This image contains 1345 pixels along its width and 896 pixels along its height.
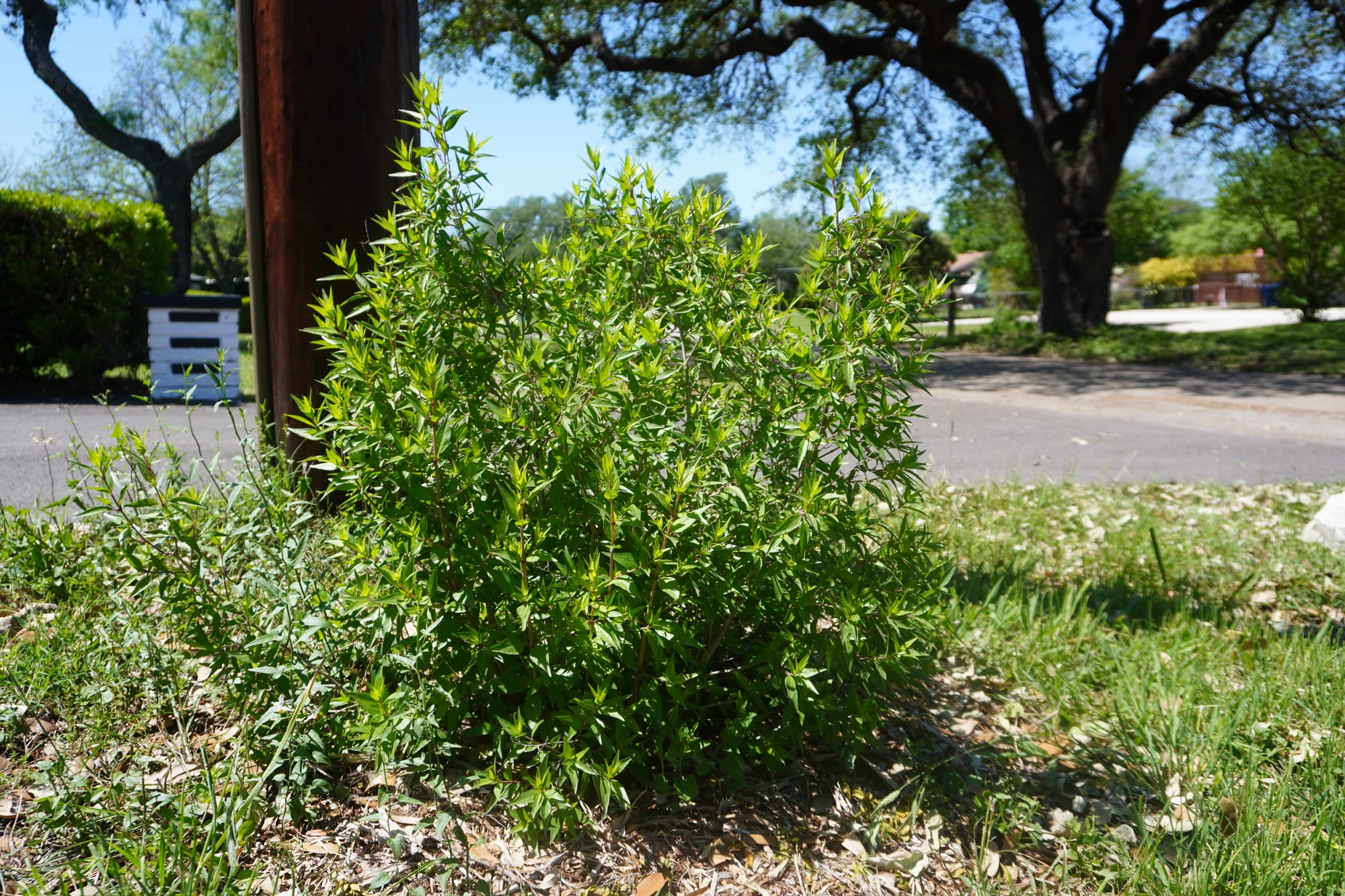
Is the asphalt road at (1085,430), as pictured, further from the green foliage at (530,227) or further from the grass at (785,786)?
the green foliage at (530,227)

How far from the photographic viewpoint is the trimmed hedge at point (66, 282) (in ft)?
28.1

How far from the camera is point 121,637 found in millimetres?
2559

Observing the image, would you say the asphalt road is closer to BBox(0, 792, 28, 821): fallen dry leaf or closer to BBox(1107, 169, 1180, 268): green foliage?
BBox(0, 792, 28, 821): fallen dry leaf

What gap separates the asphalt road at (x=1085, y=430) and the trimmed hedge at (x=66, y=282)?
0.89 m

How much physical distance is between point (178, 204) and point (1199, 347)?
21.8 m

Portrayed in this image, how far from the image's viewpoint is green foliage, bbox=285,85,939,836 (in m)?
1.95

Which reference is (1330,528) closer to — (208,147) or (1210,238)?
(208,147)

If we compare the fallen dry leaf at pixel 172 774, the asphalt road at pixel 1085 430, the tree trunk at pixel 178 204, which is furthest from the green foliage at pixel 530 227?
the tree trunk at pixel 178 204

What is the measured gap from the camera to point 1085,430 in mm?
8742

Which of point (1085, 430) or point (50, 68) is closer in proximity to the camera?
point (1085, 430)

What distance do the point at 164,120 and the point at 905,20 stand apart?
32120 mm

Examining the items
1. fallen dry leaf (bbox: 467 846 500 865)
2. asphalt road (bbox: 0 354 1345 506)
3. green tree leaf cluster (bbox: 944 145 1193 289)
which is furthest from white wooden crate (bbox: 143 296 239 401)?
green tree leaf cluster (bbox: 944 145 1193 289)

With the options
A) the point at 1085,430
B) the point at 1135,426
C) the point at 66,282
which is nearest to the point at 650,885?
the point at 1085,430

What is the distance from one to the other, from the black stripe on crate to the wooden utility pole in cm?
607
